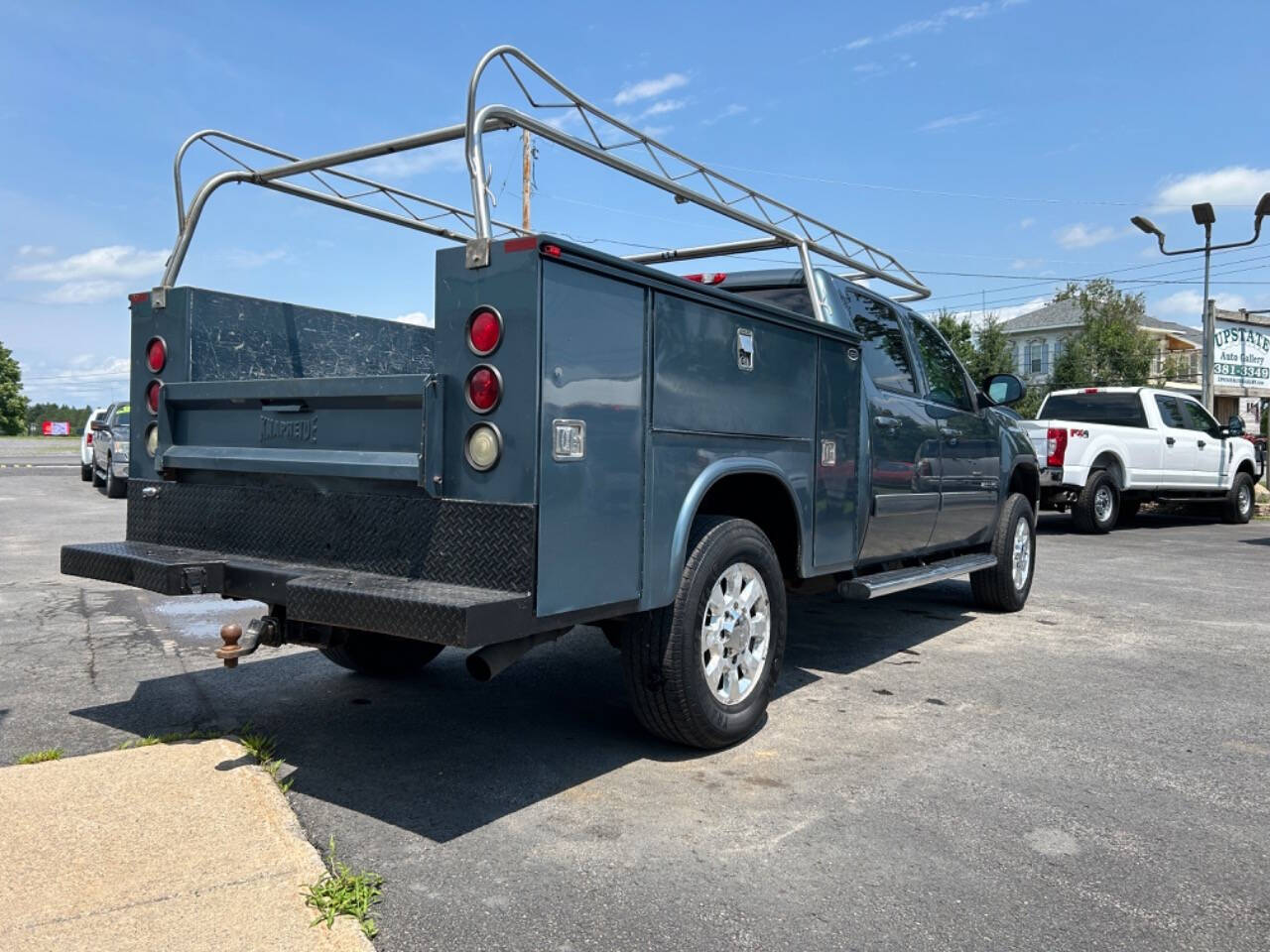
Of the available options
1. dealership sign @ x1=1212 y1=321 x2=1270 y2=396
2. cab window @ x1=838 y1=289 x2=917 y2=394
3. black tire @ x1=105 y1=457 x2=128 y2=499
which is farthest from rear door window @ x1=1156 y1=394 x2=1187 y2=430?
black tire @ x1=105 y1=457 x2=128 y2=499

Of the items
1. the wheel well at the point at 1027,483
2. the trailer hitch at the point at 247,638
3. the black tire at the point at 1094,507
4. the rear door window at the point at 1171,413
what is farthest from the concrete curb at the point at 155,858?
the rear door window at the point at 1171,413

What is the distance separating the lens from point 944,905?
287 centimetres

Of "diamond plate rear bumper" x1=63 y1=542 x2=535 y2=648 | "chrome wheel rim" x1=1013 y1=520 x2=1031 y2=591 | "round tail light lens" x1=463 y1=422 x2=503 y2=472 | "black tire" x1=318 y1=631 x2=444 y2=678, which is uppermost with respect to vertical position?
"round tail light lens" x1=463 y1=422 x2=503 y2=472

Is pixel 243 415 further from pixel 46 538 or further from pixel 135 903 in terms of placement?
pixel 46 538

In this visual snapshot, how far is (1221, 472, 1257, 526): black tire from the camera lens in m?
16.3

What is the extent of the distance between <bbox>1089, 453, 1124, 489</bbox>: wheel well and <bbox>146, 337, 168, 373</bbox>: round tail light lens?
12763 mm

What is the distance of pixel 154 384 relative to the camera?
4.42m

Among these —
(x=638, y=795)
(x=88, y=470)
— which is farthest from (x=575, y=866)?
(x=88, y=470)

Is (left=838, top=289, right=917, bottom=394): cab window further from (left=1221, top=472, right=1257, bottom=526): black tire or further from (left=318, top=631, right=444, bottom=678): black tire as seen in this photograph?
(left=1221, top=472, right=1257, bottom=526): black tire

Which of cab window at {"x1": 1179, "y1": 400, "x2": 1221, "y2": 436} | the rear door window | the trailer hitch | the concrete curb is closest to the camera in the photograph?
the concrete curb

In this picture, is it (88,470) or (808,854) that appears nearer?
(808,854)

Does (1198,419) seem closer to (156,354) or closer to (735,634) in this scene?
(735,634)

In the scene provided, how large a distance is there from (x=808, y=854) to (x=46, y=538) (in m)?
11.2

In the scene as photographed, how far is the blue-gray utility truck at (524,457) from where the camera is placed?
3.22m
